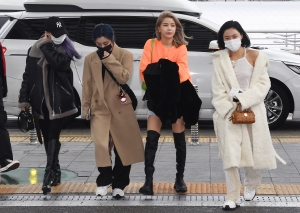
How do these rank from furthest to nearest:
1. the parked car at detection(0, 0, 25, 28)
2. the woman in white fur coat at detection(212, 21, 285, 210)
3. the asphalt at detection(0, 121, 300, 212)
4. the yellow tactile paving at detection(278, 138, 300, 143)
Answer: the parked car at detection(0, 0, 25, 28) < the yellow tactile paving at detection(278, 138, 300, 143) < the asphalt at detection(0, 121, 300, 212) < the woman in white fur coat at detection(212, 21, 285, 210)

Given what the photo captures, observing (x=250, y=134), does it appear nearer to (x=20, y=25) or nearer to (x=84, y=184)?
(x=84, y=184)

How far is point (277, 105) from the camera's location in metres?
11.8

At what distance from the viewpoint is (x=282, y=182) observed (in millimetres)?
7797

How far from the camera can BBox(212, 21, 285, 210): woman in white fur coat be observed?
264 inches

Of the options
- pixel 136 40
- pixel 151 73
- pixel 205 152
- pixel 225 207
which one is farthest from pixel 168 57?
pixel 136 40

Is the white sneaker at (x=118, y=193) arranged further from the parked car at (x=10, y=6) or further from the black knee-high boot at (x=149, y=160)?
the parked car at (x=10, y=6)

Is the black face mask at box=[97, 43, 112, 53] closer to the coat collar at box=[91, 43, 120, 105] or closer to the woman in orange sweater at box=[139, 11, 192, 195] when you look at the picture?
the coat collar at box=[91, 43, 120, 105]

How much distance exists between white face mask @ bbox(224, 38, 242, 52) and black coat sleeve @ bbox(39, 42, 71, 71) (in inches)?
59.9

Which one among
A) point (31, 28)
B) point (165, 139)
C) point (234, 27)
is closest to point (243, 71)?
point (234, 27)

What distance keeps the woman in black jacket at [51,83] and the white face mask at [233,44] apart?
149 cm

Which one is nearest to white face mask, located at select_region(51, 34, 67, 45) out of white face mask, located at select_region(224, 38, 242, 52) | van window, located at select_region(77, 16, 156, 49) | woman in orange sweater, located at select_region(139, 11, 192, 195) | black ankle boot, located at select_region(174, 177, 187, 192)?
woman in orange sweater, located at select_region(139, 11, 192, 195)

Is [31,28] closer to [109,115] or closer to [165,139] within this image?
[165,139]

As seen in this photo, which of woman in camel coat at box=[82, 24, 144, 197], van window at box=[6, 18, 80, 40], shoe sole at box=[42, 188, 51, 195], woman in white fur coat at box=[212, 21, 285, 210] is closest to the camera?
woman in white fur coat at box=[212, 21, 285, 210]

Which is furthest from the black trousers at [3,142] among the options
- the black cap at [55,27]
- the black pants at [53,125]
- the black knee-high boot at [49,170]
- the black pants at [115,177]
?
the black pants at [115,177]
